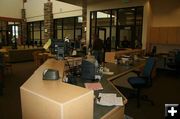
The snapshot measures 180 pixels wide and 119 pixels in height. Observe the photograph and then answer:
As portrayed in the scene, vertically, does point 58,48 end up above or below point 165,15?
below

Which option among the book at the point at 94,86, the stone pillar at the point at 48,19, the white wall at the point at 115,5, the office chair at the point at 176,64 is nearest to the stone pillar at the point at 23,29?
the stone pillar at the point at 48,19

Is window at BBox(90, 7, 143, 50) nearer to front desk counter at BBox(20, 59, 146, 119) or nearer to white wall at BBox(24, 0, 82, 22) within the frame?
white wall at BBox(24, 0, 82, 22)

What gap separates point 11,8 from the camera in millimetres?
13453

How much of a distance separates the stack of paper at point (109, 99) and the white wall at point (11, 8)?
13157mm

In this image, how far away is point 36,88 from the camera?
1414mm

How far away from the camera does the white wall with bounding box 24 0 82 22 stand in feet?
35.5

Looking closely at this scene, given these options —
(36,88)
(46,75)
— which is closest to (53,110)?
(36,88)

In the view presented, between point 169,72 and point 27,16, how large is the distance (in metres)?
11.7

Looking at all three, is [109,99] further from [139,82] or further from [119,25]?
[119,25]

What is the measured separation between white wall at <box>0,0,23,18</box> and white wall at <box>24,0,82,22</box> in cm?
58

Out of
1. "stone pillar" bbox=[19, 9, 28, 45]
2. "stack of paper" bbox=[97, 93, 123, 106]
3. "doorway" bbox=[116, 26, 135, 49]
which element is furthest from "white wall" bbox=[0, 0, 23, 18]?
"stack of paper" bbox=[97, 93, 123, 106]

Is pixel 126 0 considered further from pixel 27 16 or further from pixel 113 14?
pixel 27 16

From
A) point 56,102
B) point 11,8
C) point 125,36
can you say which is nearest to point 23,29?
point 11,8

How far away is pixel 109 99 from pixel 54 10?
1084 cm
